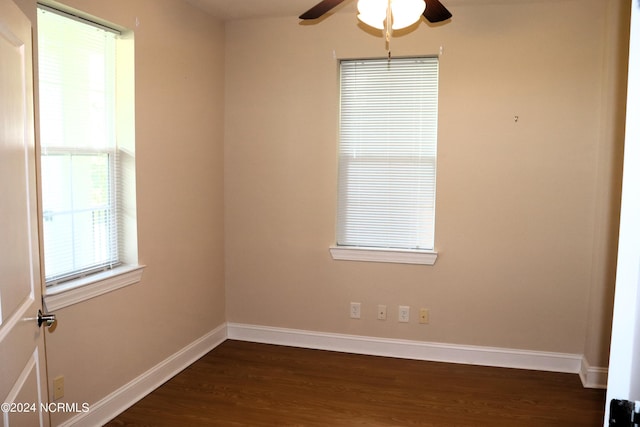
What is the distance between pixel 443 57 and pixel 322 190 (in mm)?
1321

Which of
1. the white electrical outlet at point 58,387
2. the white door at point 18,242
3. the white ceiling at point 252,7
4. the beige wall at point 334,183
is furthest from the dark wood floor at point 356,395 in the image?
the white ceiling at point 252,7

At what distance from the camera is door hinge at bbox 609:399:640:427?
834mm

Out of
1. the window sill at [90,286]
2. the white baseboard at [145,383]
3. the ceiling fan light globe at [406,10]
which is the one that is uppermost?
the ceiling fan light globe at [406,10]

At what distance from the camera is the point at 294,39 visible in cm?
390

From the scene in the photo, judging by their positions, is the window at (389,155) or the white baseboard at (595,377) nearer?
the white baseboard at (595,377)

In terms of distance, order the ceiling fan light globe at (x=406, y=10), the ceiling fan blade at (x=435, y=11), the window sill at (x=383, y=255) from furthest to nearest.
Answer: the window sill at (x=383, y=255)
the ceiling fan blade at (x=435, y=11)
the ceiling fan light globe at (x=406, y=10)

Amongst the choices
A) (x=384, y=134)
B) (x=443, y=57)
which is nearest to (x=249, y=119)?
(x=384, y=134)

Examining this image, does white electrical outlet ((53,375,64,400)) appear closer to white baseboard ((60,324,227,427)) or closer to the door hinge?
white baseboard ((60,324,227,427))

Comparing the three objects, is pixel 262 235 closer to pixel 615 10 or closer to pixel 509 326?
pixel 509 326

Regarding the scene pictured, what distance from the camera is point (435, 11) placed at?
7.89 feet

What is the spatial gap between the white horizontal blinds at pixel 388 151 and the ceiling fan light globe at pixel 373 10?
1.57 meters

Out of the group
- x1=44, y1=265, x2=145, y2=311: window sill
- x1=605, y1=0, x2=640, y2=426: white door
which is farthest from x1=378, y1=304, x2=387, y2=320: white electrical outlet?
x1=605, y1=0, x2=640, y2=426: white door

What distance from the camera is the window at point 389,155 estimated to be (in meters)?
3.79

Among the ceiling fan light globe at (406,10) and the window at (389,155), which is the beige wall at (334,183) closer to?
the window at (389,155)
